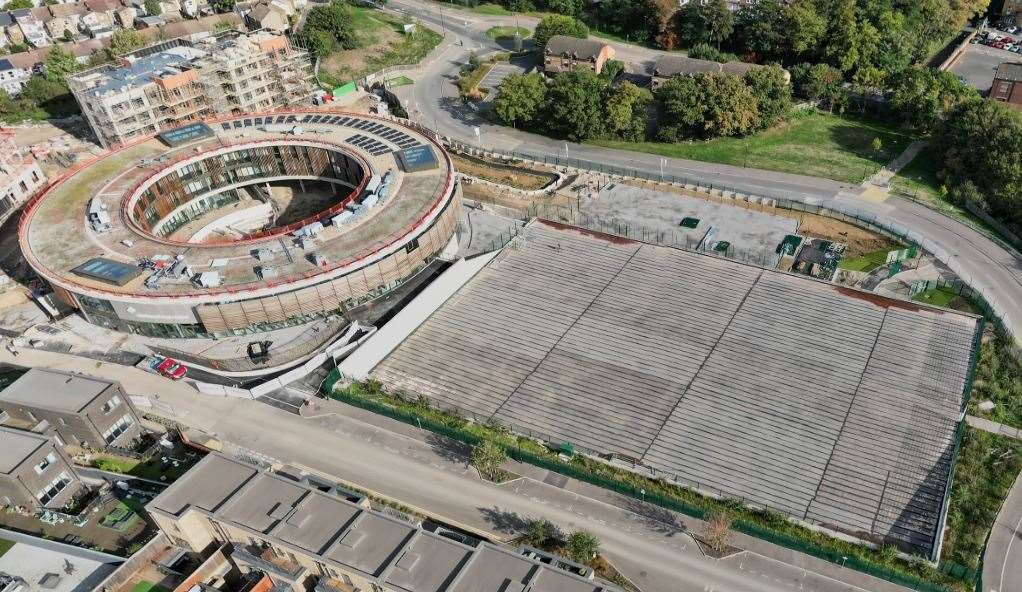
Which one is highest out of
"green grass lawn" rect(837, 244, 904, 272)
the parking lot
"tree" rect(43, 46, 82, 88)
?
the parking lot

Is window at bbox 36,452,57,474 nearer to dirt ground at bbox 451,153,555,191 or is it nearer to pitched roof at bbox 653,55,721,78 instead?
dirt ground at bbox 451,153,555,191

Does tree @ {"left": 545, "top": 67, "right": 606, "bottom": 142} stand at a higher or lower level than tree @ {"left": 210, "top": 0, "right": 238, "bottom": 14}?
lower

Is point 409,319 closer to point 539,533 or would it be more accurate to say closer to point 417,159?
point 417,159

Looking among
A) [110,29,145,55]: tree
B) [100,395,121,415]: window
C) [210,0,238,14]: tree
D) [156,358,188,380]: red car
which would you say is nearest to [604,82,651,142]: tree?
[156,358,188,380]: red car

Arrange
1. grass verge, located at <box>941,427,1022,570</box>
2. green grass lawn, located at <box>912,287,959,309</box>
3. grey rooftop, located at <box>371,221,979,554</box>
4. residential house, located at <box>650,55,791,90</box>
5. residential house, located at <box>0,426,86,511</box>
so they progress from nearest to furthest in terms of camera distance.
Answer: grass verge, located at <box>941,427,1022,570</box> → residential house, located at <box>0,426,86,511</box> → grey rooftop, located at <box>371,221,979,554</box> → green grass lawn, located at <box>912,287,959,309</box> → residential house, located at <box>650,55,791,90</box>

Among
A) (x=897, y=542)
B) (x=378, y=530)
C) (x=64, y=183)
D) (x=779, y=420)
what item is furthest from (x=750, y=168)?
(x=64, y=183)

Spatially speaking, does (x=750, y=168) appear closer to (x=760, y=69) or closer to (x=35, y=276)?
(x=760, y=69)

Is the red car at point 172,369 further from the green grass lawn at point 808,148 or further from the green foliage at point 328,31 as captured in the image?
the green foliage at point 328,31
